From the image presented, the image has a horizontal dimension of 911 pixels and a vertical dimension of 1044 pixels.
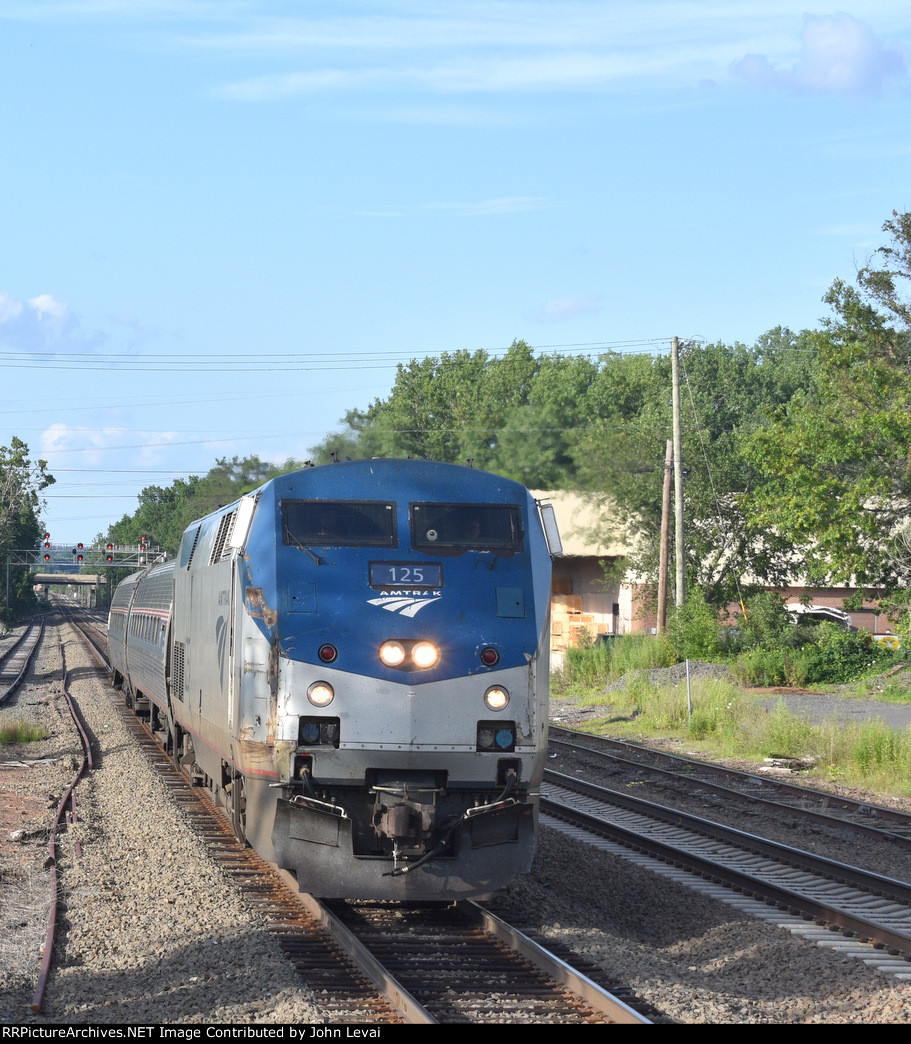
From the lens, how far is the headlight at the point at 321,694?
27.5 feet

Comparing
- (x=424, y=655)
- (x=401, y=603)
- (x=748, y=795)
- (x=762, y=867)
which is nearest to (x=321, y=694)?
(x=424, y=655)

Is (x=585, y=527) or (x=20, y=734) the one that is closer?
(x=20, y=734)

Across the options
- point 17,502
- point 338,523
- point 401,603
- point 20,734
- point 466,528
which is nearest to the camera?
point 401,603

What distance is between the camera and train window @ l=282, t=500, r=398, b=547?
9094 mm

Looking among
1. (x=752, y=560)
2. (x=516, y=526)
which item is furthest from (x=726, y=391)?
(x=516, y=526)

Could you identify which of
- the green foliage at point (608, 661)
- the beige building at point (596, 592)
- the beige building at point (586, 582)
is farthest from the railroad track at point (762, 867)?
the beige building at point (586, 582)

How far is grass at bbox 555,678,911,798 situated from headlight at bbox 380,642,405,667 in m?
10.6

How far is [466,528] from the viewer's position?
9383mm

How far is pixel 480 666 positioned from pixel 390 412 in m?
82.2

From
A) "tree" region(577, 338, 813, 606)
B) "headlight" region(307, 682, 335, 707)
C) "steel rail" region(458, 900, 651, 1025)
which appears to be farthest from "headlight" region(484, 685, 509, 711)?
"tree" region(577, 338, 813, 606)

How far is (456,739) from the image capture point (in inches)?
333

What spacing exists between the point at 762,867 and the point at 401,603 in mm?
5338

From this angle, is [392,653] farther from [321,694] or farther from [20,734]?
[20,734]
